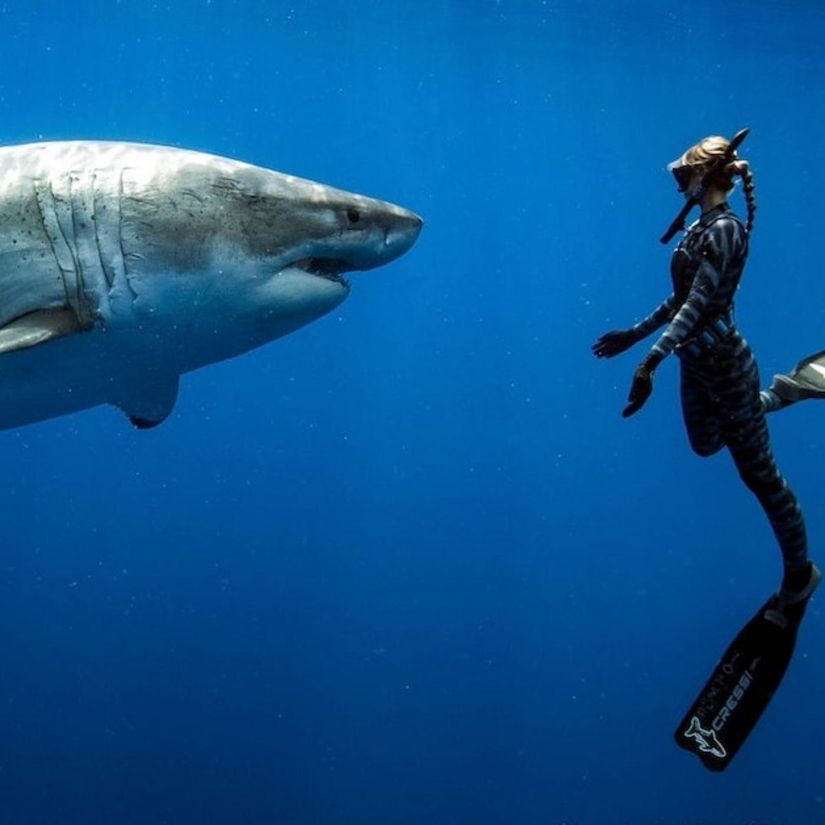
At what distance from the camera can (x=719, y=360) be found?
4828 millimetres

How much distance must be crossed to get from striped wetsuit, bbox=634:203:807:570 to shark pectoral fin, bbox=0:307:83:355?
2.58m

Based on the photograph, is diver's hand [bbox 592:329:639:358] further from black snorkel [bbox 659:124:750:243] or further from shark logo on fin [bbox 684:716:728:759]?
shark logo on fin [bbox 684:716:728:759]

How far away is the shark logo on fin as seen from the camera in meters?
5.23

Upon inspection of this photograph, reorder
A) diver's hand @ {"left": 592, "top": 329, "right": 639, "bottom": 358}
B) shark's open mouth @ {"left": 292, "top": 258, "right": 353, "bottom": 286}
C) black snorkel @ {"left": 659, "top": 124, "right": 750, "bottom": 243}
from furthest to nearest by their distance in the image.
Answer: diver's hand @ {"left": 592, "top": 329, "right": 639, "bottom": 358} → black snorkel @ {"left": 659, "top": 124, "right": 750, "bottom": 243} → shark's open mouth @ {"left": 292, "top": 258, "right": 353, "bottom": 286}

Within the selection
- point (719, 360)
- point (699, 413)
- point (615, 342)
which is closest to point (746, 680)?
point (699, 413)

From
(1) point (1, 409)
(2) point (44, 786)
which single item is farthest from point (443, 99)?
(1) point (1, 409)

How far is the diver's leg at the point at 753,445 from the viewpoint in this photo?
4.89 metres

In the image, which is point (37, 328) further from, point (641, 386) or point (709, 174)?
point (709, 174)

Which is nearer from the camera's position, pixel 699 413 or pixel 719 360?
pixel 719 360

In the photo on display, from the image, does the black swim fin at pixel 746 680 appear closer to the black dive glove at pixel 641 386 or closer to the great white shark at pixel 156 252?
the black dive glove at pixel 641 386

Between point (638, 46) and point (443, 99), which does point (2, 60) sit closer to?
point (443, 99)

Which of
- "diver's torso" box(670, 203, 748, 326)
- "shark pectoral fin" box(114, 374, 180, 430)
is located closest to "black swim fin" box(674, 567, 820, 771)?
"diver's torso" box(670, 203, 748, 326)

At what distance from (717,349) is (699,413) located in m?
0.47

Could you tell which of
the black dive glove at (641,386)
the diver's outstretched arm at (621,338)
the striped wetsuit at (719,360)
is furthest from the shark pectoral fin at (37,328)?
the diver's outstretched arm at (621,338)
